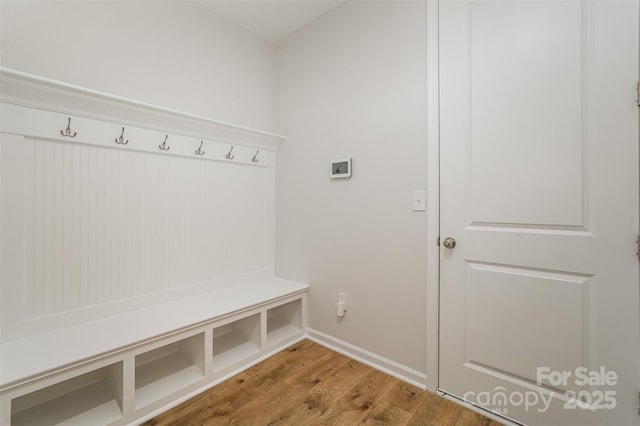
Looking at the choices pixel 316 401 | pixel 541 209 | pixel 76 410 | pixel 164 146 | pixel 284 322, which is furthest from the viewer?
pixel 284 322

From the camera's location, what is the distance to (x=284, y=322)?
2492 mm

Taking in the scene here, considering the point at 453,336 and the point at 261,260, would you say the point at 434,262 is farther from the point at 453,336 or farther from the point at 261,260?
the point at 261,260

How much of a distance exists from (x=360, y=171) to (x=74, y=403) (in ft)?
6.91

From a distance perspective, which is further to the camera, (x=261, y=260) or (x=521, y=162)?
(x=261, y=260)

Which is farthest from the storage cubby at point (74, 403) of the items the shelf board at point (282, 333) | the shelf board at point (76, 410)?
the shelf board at point (282, 333)

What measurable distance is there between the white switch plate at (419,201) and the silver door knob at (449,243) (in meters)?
0.21

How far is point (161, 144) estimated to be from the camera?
1889mm

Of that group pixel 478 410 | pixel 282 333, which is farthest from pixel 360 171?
pixel 478 410

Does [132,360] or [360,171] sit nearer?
[132,360]

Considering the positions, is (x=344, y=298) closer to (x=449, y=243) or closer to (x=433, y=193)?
(x=449, y=243)

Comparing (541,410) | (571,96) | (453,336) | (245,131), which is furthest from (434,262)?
(245,131)

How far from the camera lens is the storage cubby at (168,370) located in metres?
1.56

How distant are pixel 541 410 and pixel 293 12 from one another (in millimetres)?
2939

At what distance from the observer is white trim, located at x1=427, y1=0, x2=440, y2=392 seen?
1.63 meters
